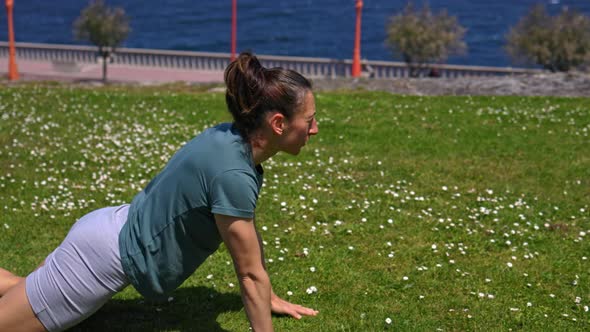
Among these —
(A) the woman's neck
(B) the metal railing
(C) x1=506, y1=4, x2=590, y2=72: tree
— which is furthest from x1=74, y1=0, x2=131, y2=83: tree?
(A) the woman's neck

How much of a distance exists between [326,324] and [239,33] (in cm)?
10566

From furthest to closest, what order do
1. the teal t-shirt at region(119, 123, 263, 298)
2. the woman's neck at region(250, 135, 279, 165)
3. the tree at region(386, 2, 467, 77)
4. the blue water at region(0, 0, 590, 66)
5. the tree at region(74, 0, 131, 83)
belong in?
1. the blue water at region(0, 0, 590, 66)
2. the tree at region(74, 0, 131, 83)
3. the tree at region(386, 2, 467, 77)
4. the woman's neck at region(250, 135, 279, 165)
5. the teal t-shirt at region(119, 123, 263, 298)

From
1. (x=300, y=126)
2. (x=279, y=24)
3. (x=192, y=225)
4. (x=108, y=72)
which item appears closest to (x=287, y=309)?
(x=192, y=225)

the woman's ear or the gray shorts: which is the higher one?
the woman's ear

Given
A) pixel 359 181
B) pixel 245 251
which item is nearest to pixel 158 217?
pixel 245 251

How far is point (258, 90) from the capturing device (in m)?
4.20

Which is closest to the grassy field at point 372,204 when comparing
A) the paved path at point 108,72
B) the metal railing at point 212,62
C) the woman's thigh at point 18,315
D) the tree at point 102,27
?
the woman's thigh at point 18,315

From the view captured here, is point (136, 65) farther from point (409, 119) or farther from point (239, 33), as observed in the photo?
point (409, 119)

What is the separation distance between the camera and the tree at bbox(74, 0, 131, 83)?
5241 cm

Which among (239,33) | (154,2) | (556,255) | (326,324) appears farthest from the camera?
(154,2)

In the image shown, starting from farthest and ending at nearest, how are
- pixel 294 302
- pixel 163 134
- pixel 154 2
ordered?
pixel 154 2 < pixel 163 134 < pixel 294 302

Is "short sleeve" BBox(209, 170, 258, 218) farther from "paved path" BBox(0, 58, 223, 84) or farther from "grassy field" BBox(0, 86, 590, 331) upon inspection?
"paved path" BBox(0, 58, 223, 84)

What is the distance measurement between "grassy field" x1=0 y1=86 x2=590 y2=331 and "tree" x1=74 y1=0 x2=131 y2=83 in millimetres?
39393

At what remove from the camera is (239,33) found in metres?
109
